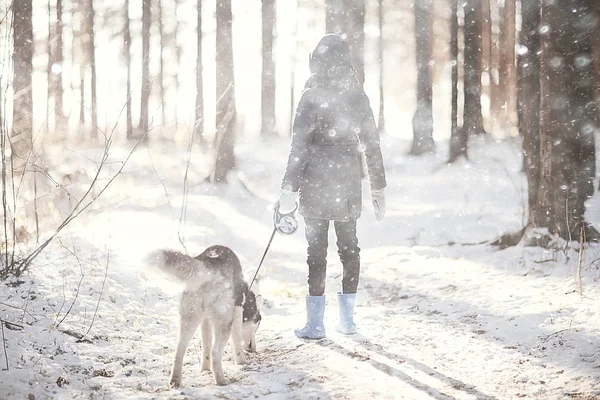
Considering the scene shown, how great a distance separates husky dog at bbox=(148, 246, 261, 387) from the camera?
3076mm

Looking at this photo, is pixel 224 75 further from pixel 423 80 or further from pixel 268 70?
pixel 423 80

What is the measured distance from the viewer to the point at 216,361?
3.22 metres

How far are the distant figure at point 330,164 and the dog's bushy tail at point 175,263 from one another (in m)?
1.12

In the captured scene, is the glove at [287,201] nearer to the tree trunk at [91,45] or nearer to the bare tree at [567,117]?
the bare tree at [567,117]

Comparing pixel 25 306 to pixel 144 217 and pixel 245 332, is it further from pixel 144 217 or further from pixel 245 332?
pixel 144 217

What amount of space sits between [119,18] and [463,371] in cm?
2476

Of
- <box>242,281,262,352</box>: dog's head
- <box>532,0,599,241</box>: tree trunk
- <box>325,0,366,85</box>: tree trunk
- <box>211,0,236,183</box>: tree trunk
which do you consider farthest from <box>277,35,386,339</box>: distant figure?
<box>211,0,236,183</box>: tree trunk

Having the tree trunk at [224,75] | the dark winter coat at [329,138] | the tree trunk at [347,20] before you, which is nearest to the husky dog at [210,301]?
the dark winter coat at [329,138]

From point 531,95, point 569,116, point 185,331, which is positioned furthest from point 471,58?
point 185,331

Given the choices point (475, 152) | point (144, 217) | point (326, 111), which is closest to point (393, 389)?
point (326, 111)

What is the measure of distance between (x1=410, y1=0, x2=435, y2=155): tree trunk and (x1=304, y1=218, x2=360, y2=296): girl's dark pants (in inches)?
450

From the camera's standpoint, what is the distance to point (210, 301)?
329 centimetres

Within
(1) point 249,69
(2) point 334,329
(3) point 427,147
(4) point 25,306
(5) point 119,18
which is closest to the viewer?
(4) point 25,306

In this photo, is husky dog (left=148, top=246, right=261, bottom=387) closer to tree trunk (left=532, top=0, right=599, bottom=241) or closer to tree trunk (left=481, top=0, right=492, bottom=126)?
tree trunk (left=532, top=0, right=599, bottom=241)
